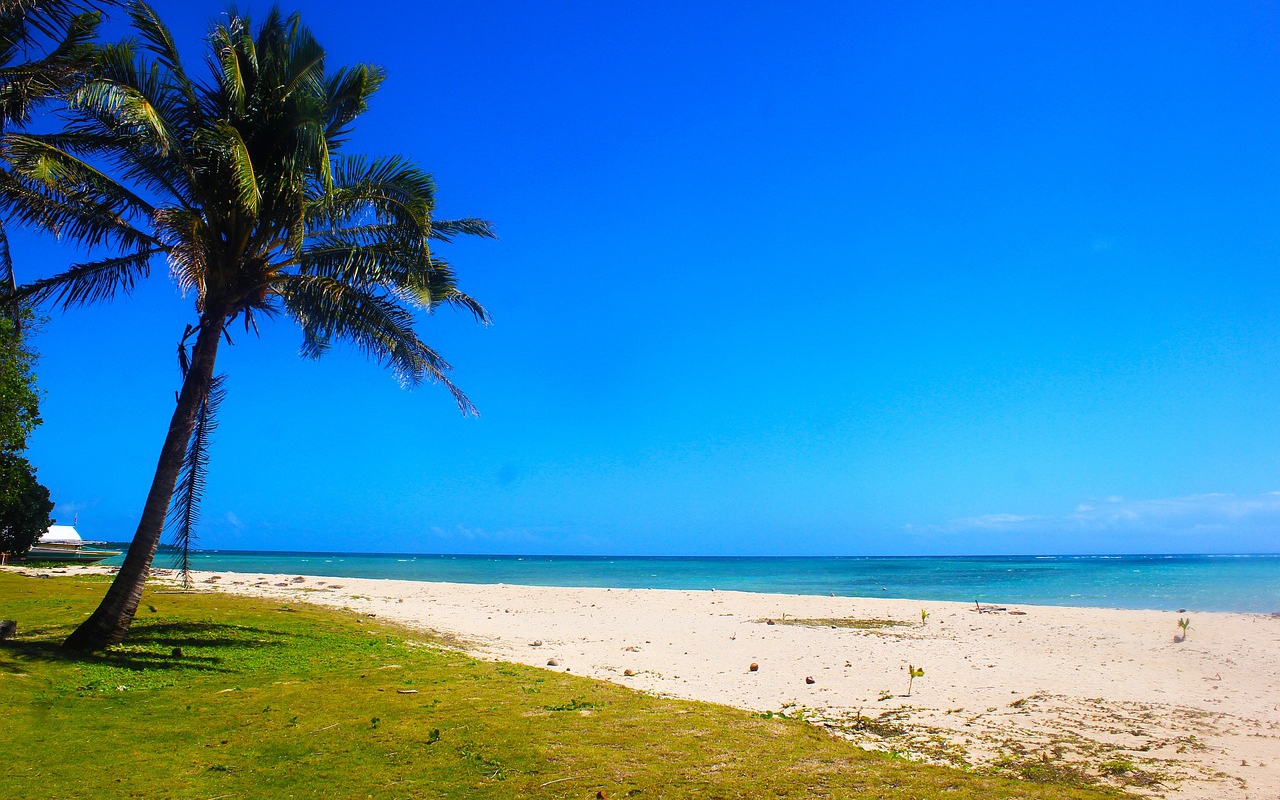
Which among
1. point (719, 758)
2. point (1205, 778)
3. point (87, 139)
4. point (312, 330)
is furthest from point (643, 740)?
point (87, 139)

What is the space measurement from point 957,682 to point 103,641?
13.1m

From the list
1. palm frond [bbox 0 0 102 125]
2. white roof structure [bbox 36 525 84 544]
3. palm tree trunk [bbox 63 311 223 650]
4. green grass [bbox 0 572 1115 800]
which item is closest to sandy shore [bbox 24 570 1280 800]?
green grass [bbox 0 572 1115 800]

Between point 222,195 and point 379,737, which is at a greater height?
point 222,195

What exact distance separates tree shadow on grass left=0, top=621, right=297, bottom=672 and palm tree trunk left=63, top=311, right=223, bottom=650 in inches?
11.2

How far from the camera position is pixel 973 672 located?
12234 mm

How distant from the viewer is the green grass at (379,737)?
5.25 m

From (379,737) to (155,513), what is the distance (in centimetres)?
644

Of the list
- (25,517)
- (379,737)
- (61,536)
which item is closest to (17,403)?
(25,517)

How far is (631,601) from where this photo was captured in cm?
2719

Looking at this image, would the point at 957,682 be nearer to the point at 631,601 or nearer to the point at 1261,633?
the point at 1261,633

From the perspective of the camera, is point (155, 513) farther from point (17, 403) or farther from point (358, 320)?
point (17, 403)

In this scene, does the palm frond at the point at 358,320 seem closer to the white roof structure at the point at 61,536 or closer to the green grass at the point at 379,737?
the green grass at the point at 379,737

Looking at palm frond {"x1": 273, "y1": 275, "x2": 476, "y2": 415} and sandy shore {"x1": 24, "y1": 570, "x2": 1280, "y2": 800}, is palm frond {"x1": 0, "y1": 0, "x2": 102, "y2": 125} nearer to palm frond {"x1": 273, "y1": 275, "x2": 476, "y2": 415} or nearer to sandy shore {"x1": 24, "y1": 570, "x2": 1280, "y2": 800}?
palm frond {"x1": 273, "y1": 275, "x2": 476, "y2": 415}

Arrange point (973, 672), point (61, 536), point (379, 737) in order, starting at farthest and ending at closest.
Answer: point (61, 536)
point (973, 672)
point (379, 737)
